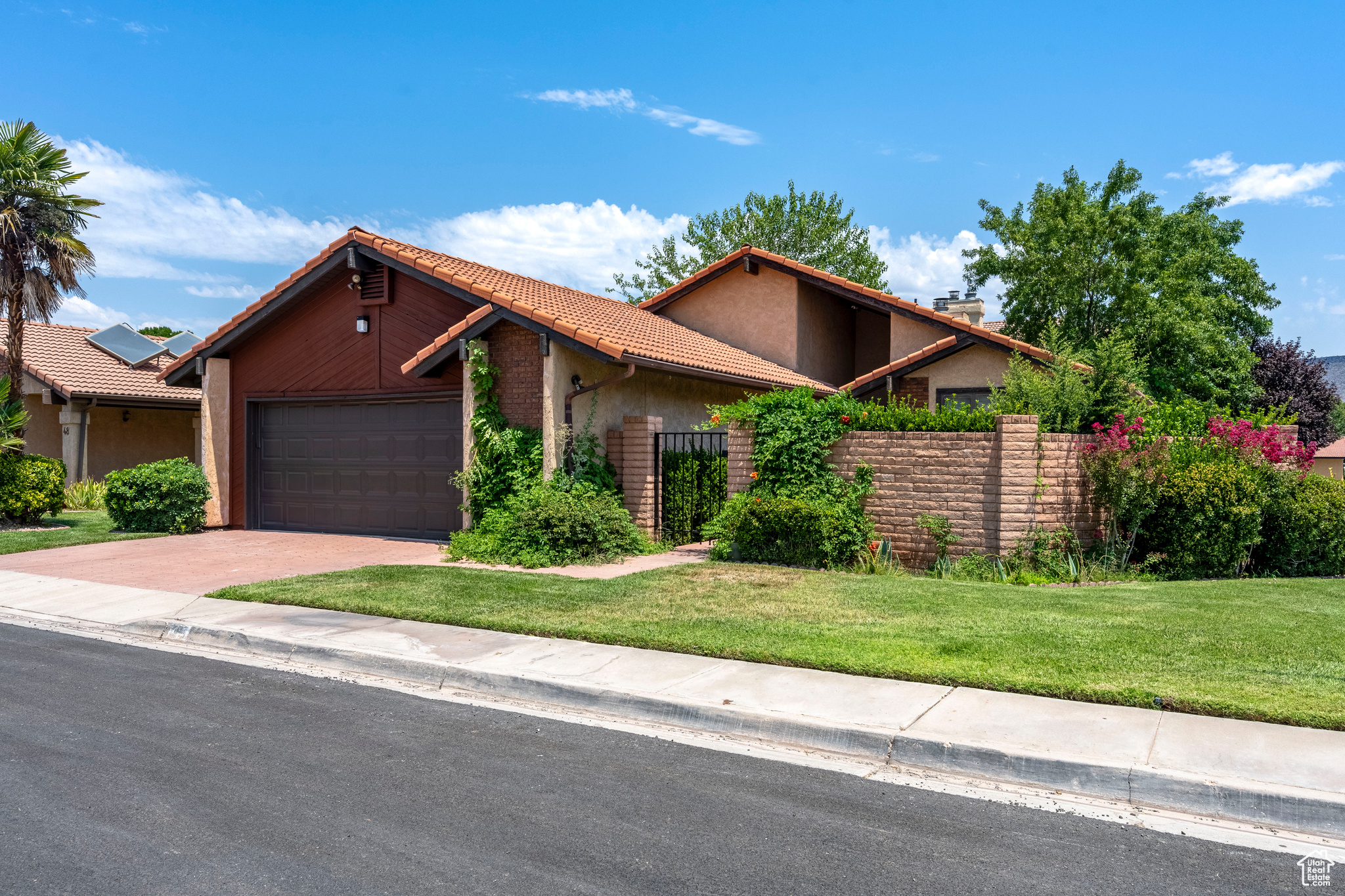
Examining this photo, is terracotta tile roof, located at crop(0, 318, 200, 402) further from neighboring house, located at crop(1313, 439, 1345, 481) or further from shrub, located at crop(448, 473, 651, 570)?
neighboring house, located at crop(1313, 439, 1345, 481)

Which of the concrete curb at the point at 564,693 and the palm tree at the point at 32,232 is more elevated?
the palm tree at the point at 32,232

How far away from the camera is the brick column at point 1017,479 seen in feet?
38.8

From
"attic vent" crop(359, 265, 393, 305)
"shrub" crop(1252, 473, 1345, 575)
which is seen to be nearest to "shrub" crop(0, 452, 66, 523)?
"attic vent" crop(359, 265, 393, 305)

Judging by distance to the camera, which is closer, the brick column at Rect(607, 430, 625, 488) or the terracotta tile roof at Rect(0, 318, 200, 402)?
the brick column at Rect(607, 430, 625, 488)

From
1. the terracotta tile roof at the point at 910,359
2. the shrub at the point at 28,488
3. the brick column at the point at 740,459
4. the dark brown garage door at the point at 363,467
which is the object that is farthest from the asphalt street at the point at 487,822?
the terracotta tile roof at the point at 910,359

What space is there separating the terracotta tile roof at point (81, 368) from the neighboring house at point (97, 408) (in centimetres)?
2

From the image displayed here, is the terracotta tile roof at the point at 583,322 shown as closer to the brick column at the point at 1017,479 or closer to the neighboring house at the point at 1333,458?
the brick column at the point at 1017,479

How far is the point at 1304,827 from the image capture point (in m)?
4.56

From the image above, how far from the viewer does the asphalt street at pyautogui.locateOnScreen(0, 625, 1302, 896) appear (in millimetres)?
3957

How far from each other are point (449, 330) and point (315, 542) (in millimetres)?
4327

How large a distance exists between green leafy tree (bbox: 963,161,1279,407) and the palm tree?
71.1ft

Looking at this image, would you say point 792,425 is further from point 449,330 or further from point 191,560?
point 191,560

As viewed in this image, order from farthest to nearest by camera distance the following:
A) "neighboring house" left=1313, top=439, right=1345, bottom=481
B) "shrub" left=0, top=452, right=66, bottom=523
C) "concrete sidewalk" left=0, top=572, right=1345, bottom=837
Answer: "neighboring house" left=1313, top=439, right=1345, bottom=481, "shrub" left=0, top=452, right=66, bottom=523, "concrete sidewalk" left=0, top=572, right=1345, bottom=837

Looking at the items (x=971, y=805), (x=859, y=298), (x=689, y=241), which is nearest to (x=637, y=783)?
(x=971, y=805)
